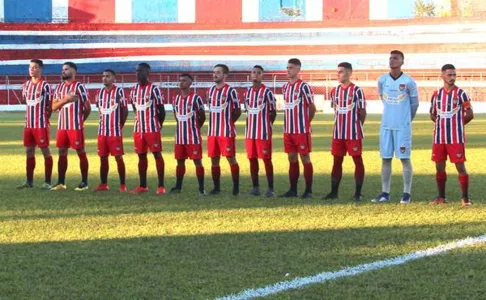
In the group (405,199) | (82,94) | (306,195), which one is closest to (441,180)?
(405,199)

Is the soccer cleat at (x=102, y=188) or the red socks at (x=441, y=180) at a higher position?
the red socks at (x=441, y=180)

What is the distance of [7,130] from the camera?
35719 mm

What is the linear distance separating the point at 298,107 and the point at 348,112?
81 cm

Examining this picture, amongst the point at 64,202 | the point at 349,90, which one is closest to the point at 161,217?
the point at 64,202

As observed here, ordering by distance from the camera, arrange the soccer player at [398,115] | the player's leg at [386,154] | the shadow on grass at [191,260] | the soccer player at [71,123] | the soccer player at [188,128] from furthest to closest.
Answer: the soccer player at [71,123] → the soccer player at [188,128] → the player's leg at [386,154] → the soccer player at [398,115] → the shadow on grass at [191,260]

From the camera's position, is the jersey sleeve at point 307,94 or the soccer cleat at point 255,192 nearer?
the jersey sleeve at point 307,94

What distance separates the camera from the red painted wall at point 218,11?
7494 cm

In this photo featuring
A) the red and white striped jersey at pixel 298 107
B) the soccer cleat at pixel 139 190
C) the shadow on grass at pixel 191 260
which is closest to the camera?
the shadow on grass at pixel 191 260

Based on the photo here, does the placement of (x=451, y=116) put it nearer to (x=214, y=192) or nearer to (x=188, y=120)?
(x=214, y=192)

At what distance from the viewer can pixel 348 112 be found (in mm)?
13930

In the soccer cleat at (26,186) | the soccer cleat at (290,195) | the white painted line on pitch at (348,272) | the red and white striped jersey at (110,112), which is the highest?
the red and white striped jersey at (110,112)

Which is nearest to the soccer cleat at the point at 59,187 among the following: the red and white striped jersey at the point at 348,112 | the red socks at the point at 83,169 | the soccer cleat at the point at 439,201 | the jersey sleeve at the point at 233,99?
the red socks at the point at 83,169

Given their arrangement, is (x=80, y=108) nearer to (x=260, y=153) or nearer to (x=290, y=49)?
(x=260, y=153)

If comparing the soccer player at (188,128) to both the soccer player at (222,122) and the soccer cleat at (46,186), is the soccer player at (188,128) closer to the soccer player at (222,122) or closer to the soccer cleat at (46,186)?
the soccer player at (222,122)
